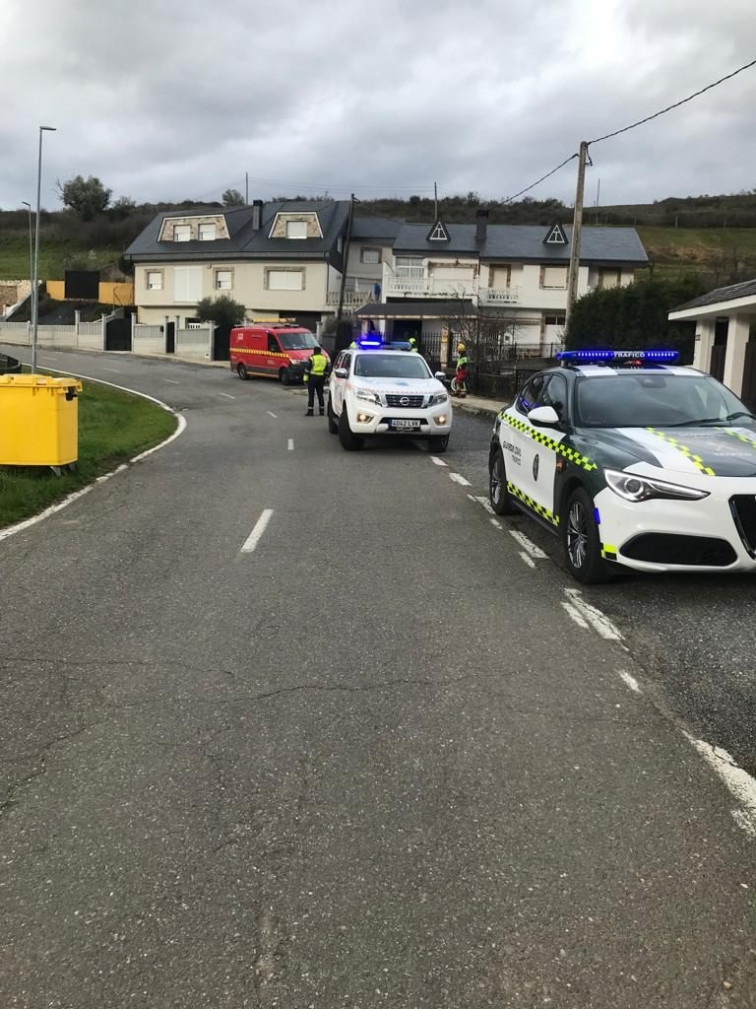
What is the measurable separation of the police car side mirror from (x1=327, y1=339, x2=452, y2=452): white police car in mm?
8041

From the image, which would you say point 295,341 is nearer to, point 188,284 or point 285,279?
point 285,279

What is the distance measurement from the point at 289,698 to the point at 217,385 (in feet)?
109

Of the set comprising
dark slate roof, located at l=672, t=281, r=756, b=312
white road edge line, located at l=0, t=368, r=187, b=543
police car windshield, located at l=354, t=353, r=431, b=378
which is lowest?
white road edge line, located at l=0, t=368, r=187, b=543

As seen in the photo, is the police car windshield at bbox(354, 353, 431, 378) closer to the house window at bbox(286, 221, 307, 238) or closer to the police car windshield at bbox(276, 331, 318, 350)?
the police car windshield at bbox(276, 331, 318, 350)

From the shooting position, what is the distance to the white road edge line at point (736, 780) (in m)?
3.41

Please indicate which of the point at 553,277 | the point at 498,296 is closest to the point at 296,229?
the point at 498,296

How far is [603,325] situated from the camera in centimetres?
2569

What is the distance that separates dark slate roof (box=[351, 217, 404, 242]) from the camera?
6444 centimetres

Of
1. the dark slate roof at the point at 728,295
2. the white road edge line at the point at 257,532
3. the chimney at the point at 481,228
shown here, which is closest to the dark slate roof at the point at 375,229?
the chimney at the point at 481,228

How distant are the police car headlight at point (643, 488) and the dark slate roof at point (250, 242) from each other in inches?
2147

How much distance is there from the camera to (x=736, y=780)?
3.72 metres

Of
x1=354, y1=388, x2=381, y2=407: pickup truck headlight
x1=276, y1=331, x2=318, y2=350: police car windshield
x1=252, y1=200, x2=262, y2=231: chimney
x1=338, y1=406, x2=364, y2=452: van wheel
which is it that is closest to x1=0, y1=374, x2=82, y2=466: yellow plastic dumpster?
x1=354, y1=388, x2=381, y2=407: pickup truck headlight

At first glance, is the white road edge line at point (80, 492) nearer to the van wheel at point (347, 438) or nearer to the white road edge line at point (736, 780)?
the van wheel at point (347, 438)

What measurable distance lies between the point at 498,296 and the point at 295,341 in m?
20.8
